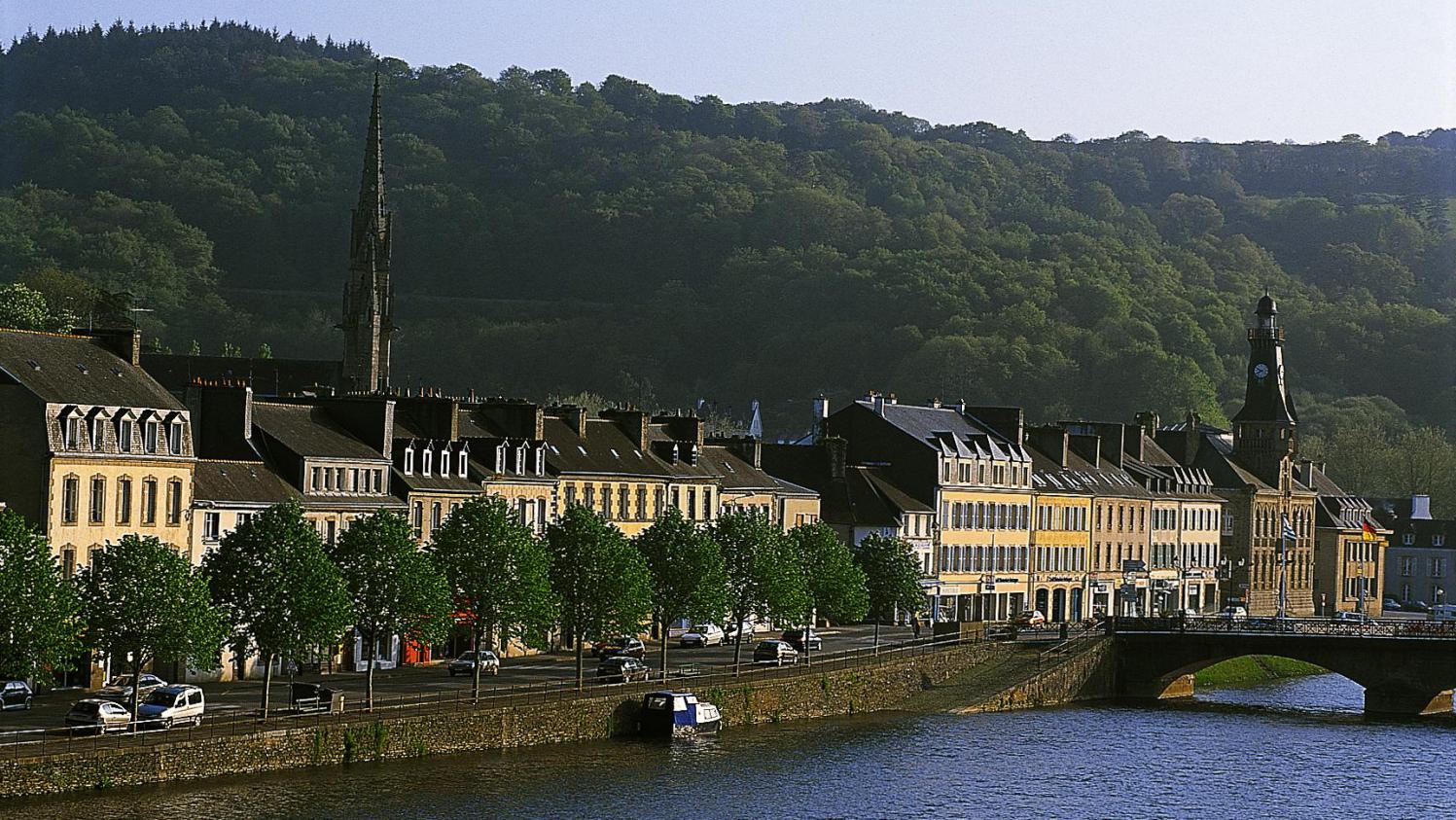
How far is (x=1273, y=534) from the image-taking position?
15838cm

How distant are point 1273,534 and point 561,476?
74.3m

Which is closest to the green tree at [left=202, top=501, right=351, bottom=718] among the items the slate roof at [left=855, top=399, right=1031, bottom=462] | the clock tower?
the slate roof at [left=855, top=399, right=1031, bottom=462]

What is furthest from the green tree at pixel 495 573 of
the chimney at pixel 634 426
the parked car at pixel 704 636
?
the chimney at pixel 634 426

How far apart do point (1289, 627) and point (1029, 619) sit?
16.6 meters

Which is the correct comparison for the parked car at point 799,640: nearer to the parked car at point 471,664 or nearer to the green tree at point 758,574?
the green tree at point 758,574

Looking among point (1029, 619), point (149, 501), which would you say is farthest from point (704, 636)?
point (149, 501)

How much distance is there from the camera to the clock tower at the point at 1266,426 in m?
158

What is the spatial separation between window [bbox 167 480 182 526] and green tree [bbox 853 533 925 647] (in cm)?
4212

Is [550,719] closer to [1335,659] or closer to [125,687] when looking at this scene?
[125,687]

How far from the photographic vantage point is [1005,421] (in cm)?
13750

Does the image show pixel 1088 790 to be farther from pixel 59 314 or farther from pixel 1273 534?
pixel 1273 534

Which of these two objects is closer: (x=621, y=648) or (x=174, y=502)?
(x=174, y=502)

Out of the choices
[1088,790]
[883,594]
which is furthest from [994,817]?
[883,594]

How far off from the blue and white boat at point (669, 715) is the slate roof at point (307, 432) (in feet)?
47.7
